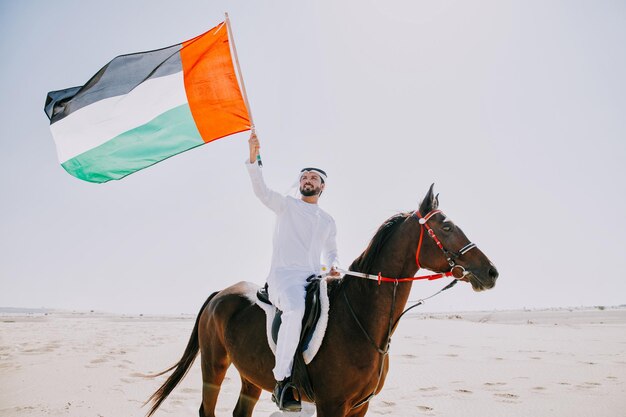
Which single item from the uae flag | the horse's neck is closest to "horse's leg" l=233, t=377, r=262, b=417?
the horse's neck

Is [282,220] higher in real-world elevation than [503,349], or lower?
higher

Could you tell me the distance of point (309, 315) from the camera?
147 inches

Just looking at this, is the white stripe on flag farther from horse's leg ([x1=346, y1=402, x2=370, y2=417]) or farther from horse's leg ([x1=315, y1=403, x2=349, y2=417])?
horse's leg ([x1=346, y1=402, x2=370, y2=417])

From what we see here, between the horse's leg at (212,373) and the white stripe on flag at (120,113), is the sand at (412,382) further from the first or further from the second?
the white stripe on flag at (120,113)

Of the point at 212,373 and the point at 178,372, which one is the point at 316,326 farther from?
the point at 178,372

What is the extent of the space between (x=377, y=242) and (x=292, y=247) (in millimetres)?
893

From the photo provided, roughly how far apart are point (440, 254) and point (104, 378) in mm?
7162

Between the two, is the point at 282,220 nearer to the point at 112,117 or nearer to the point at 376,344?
the point at 376,344

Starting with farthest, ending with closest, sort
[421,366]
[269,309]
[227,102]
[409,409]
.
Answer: [421,366]
[409,409]
[227,102]
[269,309]

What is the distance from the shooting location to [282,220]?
421cm

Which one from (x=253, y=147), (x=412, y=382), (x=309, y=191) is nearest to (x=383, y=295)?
(x=309, y=191)

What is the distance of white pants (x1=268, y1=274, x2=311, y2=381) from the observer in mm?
3555

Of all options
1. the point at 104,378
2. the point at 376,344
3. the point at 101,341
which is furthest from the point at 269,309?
the point at 101,341

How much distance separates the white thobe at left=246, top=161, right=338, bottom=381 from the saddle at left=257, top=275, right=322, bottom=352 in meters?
0.08
